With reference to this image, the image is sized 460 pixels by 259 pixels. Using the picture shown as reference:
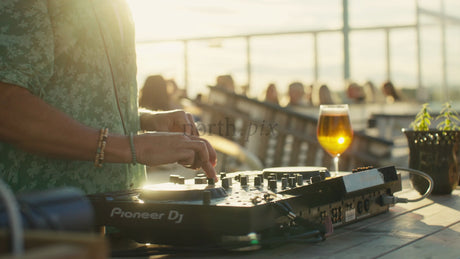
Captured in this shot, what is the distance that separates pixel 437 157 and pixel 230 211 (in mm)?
1042

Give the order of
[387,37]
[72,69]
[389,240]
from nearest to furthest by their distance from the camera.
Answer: [389,240] < [72,69] < [387,37]

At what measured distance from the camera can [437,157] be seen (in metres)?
1.60

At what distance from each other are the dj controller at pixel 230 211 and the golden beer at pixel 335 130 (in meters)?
0.58

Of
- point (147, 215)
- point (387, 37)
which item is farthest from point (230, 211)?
point (387, 37)

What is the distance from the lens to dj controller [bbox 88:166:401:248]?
0.77 metres

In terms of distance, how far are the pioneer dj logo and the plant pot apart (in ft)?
3.41

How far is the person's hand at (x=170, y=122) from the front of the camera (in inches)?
53.7

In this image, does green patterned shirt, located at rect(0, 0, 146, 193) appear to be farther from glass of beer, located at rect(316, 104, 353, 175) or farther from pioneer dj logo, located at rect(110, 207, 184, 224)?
glass of beer, located at rect(316, 104, 353, 175)

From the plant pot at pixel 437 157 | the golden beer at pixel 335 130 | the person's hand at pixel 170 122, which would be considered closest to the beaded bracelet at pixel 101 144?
the person's hand at pixel 170 122

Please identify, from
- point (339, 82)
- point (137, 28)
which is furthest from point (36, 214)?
point (339, 82)

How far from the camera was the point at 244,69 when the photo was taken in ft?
33.2

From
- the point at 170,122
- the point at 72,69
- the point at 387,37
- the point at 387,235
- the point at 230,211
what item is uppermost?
the point at 387,37

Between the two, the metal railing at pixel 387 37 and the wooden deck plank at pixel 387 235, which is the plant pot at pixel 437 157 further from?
the metal railing at pixel 387 37

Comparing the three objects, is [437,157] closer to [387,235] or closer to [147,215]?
[387,235]
